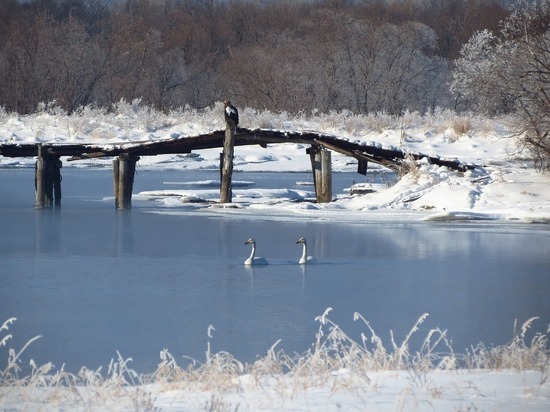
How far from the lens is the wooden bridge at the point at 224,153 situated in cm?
2245

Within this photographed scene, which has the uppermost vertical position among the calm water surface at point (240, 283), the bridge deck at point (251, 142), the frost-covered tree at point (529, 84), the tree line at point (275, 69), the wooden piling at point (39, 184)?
the tree line at point (275, 69)

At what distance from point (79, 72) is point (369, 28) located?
14265 millimetres

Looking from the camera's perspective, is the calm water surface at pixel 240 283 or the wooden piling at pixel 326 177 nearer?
the calm water surface at pixel 240 283

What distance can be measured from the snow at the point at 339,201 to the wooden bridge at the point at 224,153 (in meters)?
0.44

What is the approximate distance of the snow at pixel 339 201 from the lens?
644 centimetres

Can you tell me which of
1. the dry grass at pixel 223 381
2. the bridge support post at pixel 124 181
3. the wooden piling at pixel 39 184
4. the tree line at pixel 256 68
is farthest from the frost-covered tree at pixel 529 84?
the dry grass at pixel 223 381

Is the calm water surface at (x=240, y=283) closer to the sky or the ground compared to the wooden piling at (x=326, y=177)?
closer to the ground

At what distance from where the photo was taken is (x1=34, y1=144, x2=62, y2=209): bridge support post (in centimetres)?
2252

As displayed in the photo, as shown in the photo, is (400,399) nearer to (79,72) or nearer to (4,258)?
(4,258)

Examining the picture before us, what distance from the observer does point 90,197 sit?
25344 millimetres

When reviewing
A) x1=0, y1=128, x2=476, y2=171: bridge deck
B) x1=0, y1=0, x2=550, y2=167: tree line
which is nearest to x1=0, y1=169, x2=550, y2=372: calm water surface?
x1=0, y1=128, x2=476, y2=171: bridge deck

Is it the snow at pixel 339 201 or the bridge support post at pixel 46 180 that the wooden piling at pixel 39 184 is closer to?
the bridge support post at pixel 46 180

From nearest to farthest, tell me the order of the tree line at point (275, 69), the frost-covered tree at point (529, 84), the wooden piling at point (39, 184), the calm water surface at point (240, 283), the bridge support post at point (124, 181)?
the calm water surface at point (240, 283) < the frost-covered tree at point (529, 84) < the bridge support post at point (124, 181) < the wooden piling at point (39, 184) < the tree line at point (275, 69)

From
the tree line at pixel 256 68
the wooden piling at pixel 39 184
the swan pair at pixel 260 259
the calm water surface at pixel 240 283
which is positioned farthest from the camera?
the tree line at pixel 256 68
